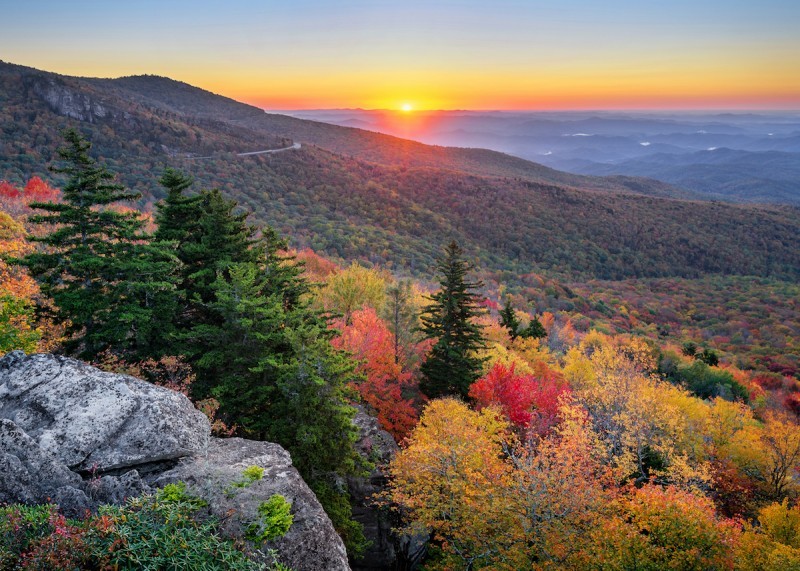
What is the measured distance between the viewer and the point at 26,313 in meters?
18.0

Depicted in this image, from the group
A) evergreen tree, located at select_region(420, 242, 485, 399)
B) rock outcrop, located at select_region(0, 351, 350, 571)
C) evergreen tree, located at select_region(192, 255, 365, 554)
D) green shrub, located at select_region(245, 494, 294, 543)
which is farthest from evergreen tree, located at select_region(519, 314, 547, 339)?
green shrub, located at select_region(245, 494, 294, 543)

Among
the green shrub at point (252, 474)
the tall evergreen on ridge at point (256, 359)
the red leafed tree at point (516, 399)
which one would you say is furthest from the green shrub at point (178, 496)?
the red leafed tree at point (516, 399)

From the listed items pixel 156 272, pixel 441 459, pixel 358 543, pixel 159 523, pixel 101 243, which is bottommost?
pixel 358 543

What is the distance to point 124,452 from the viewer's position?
39.0 ft

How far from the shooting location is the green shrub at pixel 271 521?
10.9m

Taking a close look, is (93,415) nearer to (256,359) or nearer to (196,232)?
(256,359)

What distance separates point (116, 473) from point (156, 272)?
1006cm

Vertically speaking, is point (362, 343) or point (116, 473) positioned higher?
point (116, 473)

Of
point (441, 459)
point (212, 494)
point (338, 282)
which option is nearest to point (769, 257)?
point (338, 282)

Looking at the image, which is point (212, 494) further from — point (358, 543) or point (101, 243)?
point (101, 243)

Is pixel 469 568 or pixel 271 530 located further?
pixel 469 568

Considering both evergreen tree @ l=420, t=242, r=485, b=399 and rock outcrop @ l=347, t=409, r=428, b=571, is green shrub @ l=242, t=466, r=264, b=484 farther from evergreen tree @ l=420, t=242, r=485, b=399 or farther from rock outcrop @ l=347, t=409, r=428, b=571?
evergreen tree @ l=420, t=242, r=485, b=399

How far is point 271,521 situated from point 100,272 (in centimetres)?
1424

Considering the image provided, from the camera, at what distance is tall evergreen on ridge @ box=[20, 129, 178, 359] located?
18.5 m
